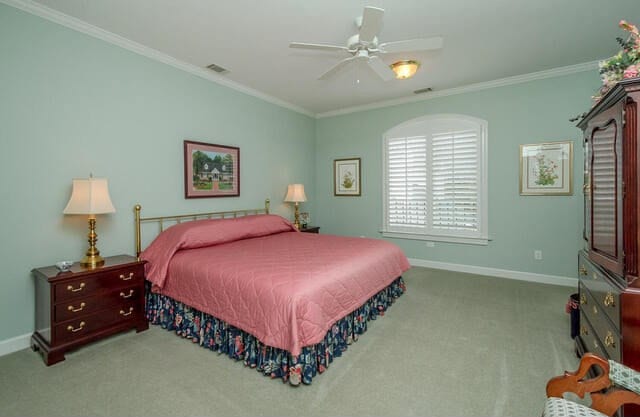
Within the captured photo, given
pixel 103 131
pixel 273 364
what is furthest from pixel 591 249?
pixel 103 131

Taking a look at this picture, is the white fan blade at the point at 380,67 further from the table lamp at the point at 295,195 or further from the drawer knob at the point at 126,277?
the drawer knob at the point at 126,277

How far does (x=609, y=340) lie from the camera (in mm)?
1644

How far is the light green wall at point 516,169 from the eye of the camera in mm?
3857

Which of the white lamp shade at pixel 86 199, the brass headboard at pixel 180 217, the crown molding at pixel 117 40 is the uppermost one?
the crown molding at pixel 117 40

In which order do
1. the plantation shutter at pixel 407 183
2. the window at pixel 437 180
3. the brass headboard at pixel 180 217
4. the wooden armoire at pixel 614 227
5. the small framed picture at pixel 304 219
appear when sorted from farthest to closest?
the small framed picture at pixel 304 219
the plantation shutter at pixel 407 183
the window at pixel 437 180
the brass headboard at pixel 180 217
the wooden armoire at pixel 614 227

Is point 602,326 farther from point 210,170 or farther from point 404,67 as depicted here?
point 210,170

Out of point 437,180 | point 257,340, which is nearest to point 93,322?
point 257,340

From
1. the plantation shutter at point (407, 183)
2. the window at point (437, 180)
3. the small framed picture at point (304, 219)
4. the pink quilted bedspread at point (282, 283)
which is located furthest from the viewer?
the small framed picture at point (304, 219)

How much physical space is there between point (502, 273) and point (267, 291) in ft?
12.5

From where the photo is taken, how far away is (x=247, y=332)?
2.13 m

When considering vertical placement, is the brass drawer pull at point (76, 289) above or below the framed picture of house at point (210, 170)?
below

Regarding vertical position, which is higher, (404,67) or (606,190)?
(404,67)

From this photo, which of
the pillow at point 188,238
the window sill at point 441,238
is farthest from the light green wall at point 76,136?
the window sill at point 441,238

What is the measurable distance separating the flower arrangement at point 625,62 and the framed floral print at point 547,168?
2.36 metres
